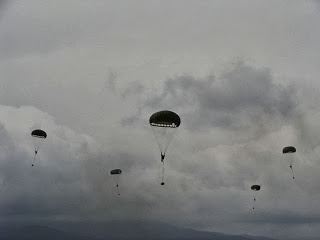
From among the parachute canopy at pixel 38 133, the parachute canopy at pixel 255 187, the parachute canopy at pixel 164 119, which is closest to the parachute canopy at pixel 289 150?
the parachute canopy at pixel 255 187

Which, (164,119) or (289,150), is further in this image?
(289,150)

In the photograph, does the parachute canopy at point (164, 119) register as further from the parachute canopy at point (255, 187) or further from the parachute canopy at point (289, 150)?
the parachute canopy at point (255, 187)

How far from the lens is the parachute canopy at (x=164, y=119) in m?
60.1

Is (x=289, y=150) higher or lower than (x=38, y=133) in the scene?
higher

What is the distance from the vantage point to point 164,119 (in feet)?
197

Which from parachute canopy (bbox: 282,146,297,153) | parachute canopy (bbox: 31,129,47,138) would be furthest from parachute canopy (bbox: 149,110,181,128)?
parachute canopy (bbox: 282,146,297,153)

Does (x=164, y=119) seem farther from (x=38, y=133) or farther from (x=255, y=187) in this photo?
(x=255, y=187)

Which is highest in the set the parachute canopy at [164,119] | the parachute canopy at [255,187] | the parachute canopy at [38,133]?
the parachute canopy at [38,133]

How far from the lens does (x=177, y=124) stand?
6128 centimetres

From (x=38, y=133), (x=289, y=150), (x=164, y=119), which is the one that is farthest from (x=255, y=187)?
(x=38, y=133)

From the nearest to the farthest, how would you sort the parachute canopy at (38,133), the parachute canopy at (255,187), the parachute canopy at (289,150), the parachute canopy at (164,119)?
the parachute canopy at (164,119), the parachute canopy at (38,133), the parachute canopy at (289,150), the parachute canopy at (255,187)

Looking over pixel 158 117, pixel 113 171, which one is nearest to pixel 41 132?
pixel 113 171

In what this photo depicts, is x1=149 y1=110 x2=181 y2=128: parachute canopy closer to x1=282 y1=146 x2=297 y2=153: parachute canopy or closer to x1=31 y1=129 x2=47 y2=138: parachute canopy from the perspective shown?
x1=31 y1=129 x2=47 y2=138: parachute canopy

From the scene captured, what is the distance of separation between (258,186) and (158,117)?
47432 millimetres
